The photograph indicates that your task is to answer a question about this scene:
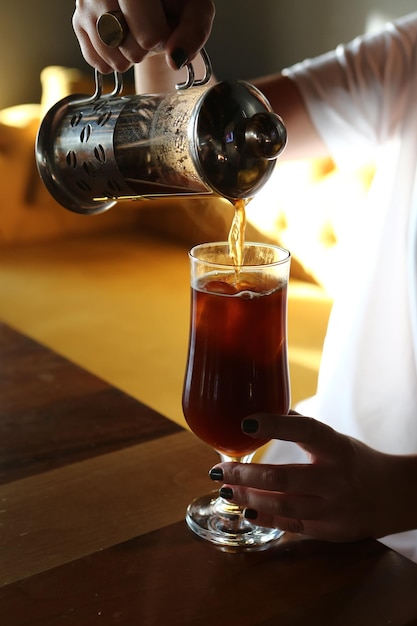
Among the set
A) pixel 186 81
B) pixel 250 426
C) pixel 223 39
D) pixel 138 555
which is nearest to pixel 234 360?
pixel 250 426

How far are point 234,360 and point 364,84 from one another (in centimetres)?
91

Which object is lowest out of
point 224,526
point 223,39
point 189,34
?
point 224,526

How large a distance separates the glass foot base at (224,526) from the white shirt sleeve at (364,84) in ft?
3.04

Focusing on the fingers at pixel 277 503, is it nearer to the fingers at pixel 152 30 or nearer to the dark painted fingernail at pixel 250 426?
the dark painted fingernail at pixel 250 426

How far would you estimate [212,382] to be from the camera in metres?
0.79

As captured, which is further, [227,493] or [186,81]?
[186,81]

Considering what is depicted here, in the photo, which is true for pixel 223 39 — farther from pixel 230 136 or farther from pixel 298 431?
pixel 298 431

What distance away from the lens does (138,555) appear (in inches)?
28.7

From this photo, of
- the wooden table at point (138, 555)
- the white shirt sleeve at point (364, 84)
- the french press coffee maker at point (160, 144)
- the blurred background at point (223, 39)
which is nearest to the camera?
the wooden table at point (138, 555)

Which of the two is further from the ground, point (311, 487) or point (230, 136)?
point (230, 136)

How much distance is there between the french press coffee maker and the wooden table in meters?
0.30

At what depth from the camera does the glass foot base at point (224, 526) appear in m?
0.76

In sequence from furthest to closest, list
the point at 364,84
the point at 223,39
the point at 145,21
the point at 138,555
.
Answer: the point at 223,39 < the point at 364,84 < the point at 145,21 < the point at 138,555

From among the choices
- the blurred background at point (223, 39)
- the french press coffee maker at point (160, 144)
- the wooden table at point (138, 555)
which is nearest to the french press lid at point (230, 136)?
Answer: the french press coffee maker at point (160, 144)
